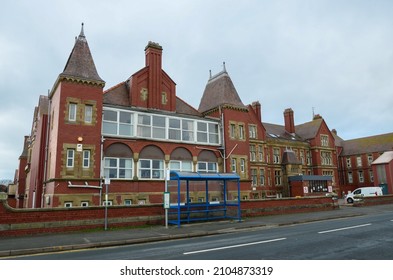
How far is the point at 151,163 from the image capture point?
25.6m

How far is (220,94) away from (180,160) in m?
9.12

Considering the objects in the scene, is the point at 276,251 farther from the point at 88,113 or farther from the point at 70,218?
the point at 88,113

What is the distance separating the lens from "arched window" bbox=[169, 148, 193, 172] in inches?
1058

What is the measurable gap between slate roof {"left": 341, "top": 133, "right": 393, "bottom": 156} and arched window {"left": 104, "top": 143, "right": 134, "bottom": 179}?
54.9 metres

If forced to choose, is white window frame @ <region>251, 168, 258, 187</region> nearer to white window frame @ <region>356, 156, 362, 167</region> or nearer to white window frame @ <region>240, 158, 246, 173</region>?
white window frame @ <region>240, 158, 246, 173</region>

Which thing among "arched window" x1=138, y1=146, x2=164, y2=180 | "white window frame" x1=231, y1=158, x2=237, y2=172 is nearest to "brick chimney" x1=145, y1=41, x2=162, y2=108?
"arched window" x1=138, y1=146, x2=164, y2=180

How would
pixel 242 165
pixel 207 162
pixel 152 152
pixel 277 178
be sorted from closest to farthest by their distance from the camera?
pixel 152 152 → pixel 207 162 → pixel 242 165 → pixel 277 178

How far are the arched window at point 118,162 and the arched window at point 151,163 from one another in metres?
0.91

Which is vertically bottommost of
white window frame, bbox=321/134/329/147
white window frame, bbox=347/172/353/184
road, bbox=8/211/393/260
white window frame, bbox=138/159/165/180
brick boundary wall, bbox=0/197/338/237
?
road, bbox=8/211/393/260

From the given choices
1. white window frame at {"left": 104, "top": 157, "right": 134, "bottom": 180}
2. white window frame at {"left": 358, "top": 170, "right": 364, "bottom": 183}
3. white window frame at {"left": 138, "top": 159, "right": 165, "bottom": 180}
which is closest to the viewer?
white window frame at {"left": 104, "top": 157, "right": 134, "bottom": 180}

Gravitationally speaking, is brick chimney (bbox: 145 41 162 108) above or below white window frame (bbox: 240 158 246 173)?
above

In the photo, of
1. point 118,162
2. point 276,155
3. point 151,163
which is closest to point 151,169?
point 151,163
